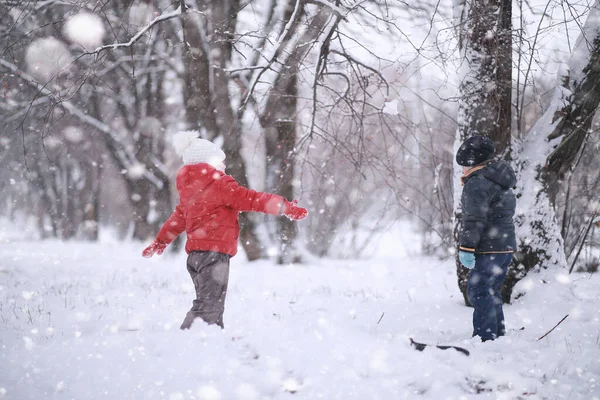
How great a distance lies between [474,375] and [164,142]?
1396 centimetres

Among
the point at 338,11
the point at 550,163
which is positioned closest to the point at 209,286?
the point at 338,11

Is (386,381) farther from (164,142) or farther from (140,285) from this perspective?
(164,142)

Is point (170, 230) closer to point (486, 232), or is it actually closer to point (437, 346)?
point (437, 346)

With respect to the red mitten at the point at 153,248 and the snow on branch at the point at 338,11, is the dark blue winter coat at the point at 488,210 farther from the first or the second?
the red mitten at the point at 153,248

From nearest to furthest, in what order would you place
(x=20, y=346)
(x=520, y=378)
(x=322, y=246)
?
1. (x=520, y=378)
2. (x=20, y=346)
3. (x=322, y=246)

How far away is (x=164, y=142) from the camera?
48.8 ft

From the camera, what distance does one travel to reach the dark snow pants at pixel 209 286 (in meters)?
3.34

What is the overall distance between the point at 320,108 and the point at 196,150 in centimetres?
183

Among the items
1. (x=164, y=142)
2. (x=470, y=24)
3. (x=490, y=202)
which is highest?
(x=164, y=142)

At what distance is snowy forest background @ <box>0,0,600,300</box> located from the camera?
4066 mm

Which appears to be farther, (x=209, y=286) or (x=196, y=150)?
(x=196, y=150)

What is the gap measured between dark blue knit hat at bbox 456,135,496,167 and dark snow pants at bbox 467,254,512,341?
2.47 ft

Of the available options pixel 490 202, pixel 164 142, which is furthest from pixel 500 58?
pixel 164 142

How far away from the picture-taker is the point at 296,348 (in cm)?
301
